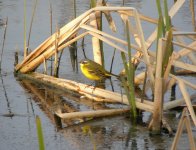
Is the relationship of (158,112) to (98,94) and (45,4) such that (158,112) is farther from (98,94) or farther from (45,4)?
(45,4)

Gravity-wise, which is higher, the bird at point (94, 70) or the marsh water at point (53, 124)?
the bird at point (94, 70)

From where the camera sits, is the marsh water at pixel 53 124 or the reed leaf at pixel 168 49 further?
the marsh water at pixel 53 124

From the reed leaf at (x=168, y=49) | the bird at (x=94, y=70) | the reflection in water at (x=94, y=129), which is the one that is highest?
the reed leaf at (x=168, y=49)

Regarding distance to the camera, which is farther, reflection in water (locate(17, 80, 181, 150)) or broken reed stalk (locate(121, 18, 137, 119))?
broken reed stalk (locate(121, 18, 137, 119))

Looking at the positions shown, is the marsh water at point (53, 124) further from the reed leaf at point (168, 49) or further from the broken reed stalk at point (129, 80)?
the reed leaf at point (168, 49)

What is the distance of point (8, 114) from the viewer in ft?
21.8

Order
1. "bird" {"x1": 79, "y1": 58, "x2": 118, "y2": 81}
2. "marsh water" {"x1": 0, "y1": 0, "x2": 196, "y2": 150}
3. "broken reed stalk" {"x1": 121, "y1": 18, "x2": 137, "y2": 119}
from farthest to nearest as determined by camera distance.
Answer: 1. "bird" {"x1": 79, "y1": 58, "x2": 118, "y2": 81}
2. "broken reed stalk" {"x1": 121, "y1": 18, "x2": 137, "y2": 119}
3. "marsh water" {"x1": 0, "y1": 0, "x2": 196, "y2": 150}

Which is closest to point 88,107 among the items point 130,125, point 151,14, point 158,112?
point 130,125

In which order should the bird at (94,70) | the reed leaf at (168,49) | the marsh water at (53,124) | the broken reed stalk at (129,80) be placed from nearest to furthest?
the reed leaf at (168,49)
the marsh water at (53,124)
the broken reed stalk at (129,80)
the bird at (94,70)

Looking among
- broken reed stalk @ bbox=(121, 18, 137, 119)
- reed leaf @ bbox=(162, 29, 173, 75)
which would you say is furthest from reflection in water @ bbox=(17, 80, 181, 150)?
reed leaf @ bbox=(162, 29, 173, 75)

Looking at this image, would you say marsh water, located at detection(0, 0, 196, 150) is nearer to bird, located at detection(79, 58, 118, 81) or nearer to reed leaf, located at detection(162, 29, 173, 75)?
bird, located at detection(79, 58, 118, 81)

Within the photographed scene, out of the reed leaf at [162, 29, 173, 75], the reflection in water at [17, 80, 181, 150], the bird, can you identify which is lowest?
the reflection in water at [17, 80, 181, 150]

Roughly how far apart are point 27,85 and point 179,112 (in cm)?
222

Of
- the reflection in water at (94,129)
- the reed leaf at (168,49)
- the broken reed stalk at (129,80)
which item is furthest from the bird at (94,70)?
the reed leaf at (168,49)
